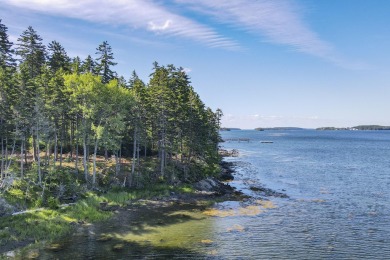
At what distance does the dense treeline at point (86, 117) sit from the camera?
142 feet

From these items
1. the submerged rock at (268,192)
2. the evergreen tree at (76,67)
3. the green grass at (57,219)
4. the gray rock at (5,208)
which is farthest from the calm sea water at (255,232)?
the evergreen tree at (76,67)

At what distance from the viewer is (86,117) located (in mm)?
45375

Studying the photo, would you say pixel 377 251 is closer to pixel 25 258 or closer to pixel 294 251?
pixel 294 251

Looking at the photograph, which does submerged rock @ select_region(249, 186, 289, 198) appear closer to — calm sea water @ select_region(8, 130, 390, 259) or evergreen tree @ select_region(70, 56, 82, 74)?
calm sea water @ select_region(8, 130, 390, 259)

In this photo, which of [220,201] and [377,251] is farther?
[220,201]

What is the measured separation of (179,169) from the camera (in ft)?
203

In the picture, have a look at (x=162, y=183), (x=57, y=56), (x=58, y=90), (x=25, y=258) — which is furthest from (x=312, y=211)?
(x=57, y=56)

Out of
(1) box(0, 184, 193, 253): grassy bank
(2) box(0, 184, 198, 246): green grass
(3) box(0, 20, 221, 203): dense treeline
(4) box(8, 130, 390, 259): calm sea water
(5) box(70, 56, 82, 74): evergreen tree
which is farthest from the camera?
(5) box(70, 56, 82, 74): evergreen tree

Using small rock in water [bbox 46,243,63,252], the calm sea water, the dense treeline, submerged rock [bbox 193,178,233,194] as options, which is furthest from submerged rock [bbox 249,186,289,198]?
small rock in water [bbox 46,243,63,252]

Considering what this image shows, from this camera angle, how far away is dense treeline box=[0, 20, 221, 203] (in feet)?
142

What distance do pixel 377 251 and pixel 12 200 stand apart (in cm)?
3660

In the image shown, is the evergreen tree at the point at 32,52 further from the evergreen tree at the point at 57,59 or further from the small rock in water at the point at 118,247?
the small rock in water at the point at 118,247

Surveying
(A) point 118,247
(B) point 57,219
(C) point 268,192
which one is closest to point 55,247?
(A) point 118,247

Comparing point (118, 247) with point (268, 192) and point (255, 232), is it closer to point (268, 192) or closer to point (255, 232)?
point (255, 232)
